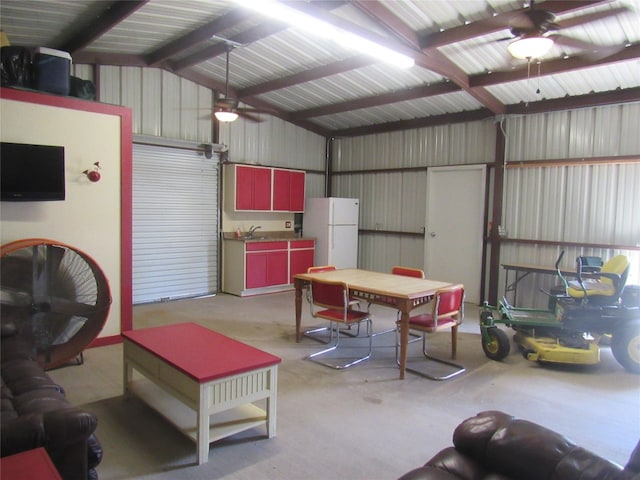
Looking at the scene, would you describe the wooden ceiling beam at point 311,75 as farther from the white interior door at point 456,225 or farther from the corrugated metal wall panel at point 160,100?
the white interior door at point 456,225

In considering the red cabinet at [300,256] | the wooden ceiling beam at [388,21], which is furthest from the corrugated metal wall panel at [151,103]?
the wooden ceiling beam at [388,21]

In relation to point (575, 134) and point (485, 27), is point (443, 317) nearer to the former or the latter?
point (485, 27)

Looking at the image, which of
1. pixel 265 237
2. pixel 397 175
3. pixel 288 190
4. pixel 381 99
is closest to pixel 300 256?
pixel 265 237

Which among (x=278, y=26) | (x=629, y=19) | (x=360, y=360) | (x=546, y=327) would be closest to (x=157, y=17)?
(x=278, y=26)

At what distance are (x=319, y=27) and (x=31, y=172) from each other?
2.70 m

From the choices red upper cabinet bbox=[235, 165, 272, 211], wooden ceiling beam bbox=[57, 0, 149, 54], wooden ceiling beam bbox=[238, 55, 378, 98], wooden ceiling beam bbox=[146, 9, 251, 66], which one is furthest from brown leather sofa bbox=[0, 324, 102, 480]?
red upper cabinet bbox=[235, 165, 272, 211]

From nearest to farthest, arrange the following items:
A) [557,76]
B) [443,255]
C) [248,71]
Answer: [557,76], [248,71], [443,255]

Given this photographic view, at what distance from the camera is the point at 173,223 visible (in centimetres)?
685

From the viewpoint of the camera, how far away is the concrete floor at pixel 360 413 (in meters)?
2.55

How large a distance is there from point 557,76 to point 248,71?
4.12 m

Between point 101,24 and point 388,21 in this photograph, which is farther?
point 101,24

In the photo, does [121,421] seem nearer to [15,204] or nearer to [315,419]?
[315,419]

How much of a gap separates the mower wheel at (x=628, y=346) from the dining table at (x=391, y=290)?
5.25ft

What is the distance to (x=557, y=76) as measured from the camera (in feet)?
17.7
